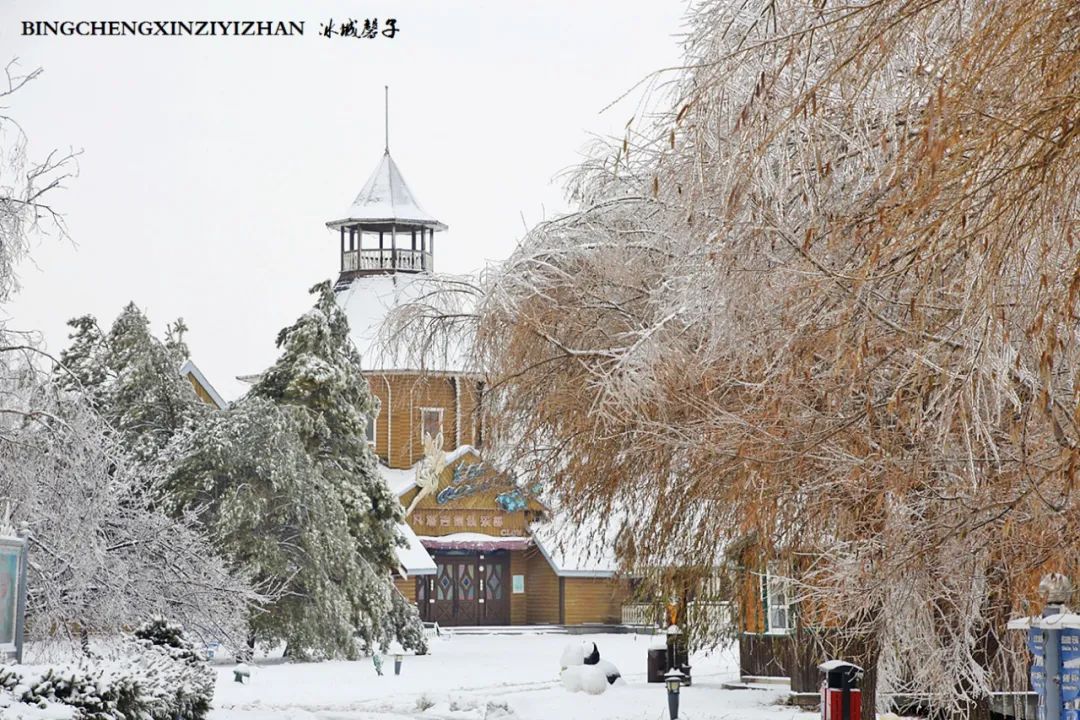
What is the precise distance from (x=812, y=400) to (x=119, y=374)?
32.4 meters

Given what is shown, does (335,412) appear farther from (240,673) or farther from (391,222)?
(391,222)

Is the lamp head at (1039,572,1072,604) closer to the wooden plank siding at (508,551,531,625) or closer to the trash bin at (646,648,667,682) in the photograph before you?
the trash bin at (646,648,667,682)

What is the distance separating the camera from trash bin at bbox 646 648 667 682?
3098 cm

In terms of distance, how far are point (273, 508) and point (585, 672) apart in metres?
13.2

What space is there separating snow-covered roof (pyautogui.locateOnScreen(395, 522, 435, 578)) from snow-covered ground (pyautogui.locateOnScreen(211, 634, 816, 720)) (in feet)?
23.1

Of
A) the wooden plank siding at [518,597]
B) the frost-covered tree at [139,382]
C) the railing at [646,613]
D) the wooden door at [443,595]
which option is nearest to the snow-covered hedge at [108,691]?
the railing at [646,613]

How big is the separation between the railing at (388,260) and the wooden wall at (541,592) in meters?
11.6

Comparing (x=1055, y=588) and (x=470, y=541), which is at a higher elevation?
(x=470, y=541)

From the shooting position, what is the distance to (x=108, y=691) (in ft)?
44.8

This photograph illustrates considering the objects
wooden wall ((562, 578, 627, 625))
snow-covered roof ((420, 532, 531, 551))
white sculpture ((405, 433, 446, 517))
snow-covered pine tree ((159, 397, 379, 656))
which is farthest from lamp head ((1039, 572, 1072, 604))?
wooden wall ((562, 578, 627, 625))

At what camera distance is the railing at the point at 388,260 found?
6103 centimetres

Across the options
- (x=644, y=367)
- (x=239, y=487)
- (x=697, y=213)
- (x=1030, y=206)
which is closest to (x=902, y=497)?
(x=697, y=213)

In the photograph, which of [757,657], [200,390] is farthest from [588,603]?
[757,657]

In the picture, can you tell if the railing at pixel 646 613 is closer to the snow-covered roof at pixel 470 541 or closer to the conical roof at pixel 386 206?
the snow-covered roof at pixel 470 541
